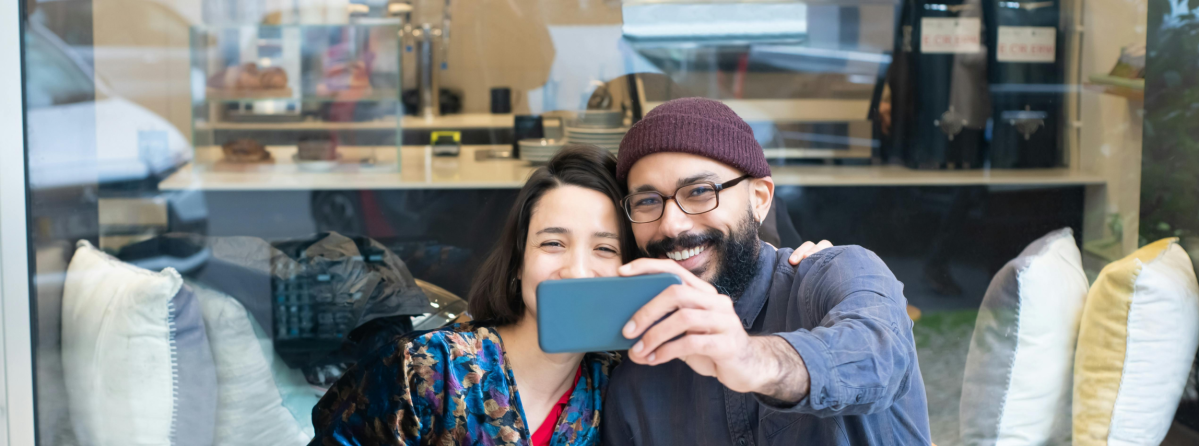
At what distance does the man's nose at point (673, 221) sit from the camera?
48.3 inches

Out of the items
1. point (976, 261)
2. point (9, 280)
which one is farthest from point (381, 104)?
point (976, 261)

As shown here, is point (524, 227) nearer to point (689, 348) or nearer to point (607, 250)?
point (607, 250)

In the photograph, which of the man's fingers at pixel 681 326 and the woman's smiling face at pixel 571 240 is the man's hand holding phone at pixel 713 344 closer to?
the man's fingers at pixel 681 326

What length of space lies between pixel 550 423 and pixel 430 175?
1.18m

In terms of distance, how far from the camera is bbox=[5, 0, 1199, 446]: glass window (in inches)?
79.8

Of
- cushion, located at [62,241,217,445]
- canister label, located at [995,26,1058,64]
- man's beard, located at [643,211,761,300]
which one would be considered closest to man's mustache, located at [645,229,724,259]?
man's beard, located at [643,211,761,300]

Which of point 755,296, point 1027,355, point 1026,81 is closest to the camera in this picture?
point 755,296

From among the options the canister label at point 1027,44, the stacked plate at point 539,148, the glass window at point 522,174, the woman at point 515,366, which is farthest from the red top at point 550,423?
the canister label at point 1027,44

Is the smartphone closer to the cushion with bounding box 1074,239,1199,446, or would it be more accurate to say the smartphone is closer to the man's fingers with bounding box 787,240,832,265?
the man's fingers with bounding box 787,240,832,265

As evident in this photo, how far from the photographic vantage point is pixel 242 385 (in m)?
2.10

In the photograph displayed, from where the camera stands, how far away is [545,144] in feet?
7.65

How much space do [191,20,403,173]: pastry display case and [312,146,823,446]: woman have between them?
3.60 feet

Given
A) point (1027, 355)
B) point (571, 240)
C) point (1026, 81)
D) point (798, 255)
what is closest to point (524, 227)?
point (571, 240)

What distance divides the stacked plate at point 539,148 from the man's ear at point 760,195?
105cm
